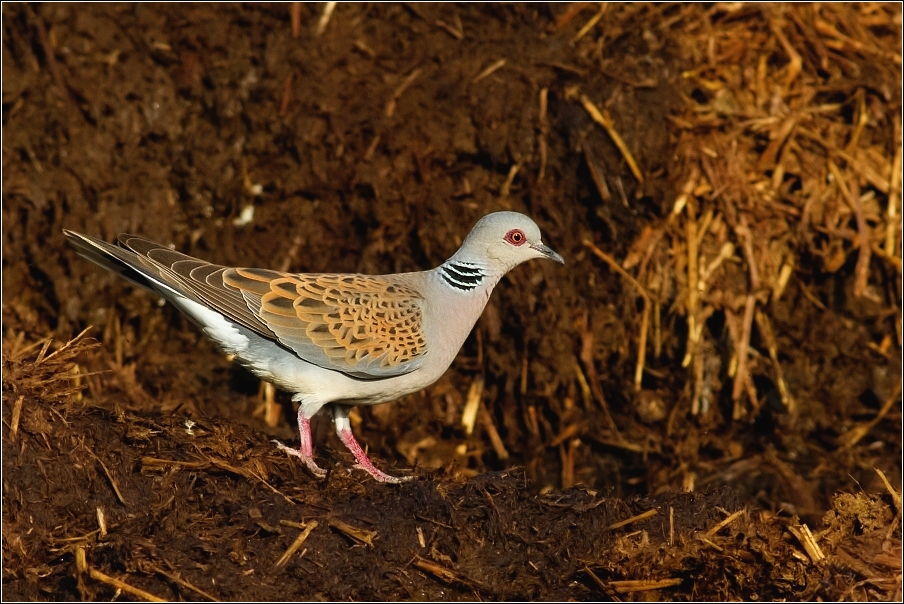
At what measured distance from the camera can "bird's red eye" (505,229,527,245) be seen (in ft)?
18.4

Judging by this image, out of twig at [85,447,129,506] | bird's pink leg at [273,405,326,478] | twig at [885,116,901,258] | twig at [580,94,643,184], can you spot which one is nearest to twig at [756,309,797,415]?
twig at [885,116,901,258]

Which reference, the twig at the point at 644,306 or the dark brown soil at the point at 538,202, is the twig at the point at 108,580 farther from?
the twig at the point at 644,306

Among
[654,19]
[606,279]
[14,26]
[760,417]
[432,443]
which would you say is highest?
[654,19]

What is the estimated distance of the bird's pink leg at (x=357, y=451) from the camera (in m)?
5.15

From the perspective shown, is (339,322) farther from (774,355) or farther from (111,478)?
(774,355)

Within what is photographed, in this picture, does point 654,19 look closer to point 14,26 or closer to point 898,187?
point 898,187

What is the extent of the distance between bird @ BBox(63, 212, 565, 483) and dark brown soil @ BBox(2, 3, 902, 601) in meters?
1.80

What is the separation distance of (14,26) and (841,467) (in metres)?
6.22

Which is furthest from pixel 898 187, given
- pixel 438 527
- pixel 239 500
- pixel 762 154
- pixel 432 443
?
pixel 239 500

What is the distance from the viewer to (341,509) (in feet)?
14.8

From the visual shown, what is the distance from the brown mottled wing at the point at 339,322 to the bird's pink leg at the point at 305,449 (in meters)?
0.28

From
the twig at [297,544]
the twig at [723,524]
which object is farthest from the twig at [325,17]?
the twig at [723,524]

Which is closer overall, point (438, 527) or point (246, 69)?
point (438, 527)

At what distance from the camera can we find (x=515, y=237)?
561 centimetres
